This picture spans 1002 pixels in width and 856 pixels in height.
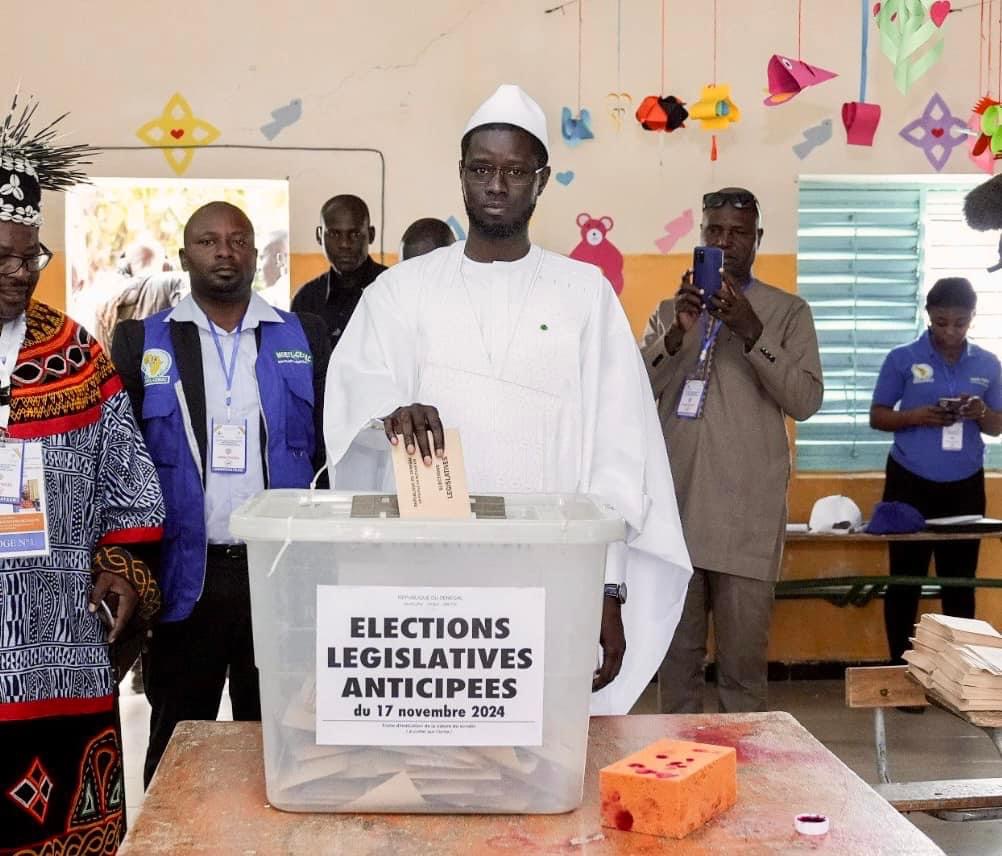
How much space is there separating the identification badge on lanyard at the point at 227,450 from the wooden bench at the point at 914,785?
4.87 feet

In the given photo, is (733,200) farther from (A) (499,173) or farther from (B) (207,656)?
(B) (207,656)

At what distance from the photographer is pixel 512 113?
2504mm

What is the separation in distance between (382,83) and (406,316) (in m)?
3.93

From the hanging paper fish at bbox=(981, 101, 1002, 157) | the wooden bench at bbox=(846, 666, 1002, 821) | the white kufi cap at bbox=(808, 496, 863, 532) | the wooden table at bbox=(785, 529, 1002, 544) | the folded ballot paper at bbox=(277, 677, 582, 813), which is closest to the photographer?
the folded ballot paper at bbox=(277, 677, 582, 813)

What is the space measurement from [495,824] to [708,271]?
2636mm

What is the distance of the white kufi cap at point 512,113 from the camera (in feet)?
8.21

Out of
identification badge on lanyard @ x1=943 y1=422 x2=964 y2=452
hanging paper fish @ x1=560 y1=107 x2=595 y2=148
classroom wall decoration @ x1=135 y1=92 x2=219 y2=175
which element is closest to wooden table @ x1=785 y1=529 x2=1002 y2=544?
identification badge on lanyard @ x1=943 y1=422 x2=964 y2=452

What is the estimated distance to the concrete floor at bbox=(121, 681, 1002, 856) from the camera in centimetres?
415

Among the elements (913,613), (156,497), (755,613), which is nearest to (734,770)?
(156,497)

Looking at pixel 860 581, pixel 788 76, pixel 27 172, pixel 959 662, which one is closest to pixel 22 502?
pixel 27 172

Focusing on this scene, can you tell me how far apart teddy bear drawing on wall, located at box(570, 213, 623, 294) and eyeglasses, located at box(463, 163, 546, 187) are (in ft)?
12.3

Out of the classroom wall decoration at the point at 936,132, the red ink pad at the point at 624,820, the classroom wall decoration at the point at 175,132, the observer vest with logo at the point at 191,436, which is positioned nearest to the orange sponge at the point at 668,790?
the red ink pad at the point at 624,820

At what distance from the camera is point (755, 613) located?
165 inches

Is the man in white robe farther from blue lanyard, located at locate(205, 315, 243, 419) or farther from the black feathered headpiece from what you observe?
blue lanyard, located at locate(205, 315, 243, 419)
